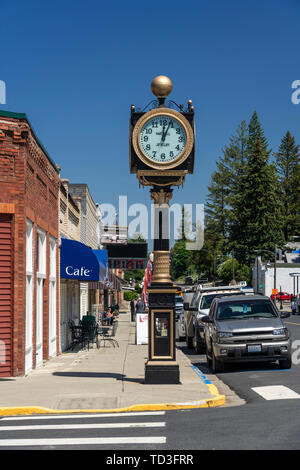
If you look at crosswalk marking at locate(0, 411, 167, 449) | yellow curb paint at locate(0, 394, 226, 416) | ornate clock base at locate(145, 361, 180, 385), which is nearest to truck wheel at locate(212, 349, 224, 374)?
ornate clock base at locate(145, 361, 180, 385)

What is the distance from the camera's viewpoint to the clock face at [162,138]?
1352cm

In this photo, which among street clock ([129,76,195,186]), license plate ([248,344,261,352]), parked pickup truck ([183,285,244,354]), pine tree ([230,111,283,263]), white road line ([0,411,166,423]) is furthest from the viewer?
pine tree ([230,111,283,263])

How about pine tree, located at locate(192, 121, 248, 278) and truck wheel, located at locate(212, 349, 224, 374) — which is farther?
pine tree, located at locate(192, 121, 248, 278)

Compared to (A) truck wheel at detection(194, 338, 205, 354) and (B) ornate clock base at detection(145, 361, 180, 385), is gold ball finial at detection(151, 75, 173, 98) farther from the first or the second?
(A) truck wheel at detection(194, 338, 205, 354)

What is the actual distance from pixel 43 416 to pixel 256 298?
25.3ft

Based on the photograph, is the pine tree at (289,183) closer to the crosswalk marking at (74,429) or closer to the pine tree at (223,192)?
the pine tree at (223,192)

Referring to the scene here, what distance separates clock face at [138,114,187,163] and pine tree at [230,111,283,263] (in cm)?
7231

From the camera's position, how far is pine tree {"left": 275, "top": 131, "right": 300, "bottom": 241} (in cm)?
Result: 9919

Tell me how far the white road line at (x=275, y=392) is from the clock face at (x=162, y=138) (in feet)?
15.4

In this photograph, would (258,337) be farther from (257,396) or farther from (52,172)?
(52,172)

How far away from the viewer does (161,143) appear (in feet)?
44.5

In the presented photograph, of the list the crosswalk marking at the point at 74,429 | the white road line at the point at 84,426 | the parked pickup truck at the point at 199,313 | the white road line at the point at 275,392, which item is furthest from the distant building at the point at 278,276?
the white road line at the point at 84,426

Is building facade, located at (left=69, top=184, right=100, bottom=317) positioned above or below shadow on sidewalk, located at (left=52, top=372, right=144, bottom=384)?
above

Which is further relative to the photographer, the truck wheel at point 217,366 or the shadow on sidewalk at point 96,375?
the truck wheel at point 217,366
